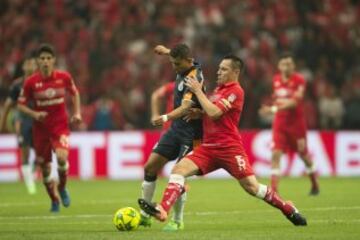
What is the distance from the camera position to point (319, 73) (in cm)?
2347

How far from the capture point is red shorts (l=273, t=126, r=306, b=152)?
656 inches

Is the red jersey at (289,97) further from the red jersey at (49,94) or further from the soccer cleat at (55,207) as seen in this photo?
the soccer cleat at (55,207)

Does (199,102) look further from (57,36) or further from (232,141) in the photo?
(57,36)

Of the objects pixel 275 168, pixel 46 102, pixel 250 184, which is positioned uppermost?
pixel 46 102

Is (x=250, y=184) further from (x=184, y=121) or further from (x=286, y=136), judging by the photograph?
(x=286, y=136)

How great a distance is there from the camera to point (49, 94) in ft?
44.8

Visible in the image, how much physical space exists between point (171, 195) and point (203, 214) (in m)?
2.98

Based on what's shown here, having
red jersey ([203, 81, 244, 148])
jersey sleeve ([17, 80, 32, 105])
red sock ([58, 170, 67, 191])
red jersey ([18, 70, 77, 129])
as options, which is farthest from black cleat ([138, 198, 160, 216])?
jersey sleeve ([17, 80, 32, 105])

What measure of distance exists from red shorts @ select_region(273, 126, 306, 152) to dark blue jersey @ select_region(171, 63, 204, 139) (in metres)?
5.93

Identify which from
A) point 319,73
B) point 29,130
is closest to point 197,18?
point 319,73

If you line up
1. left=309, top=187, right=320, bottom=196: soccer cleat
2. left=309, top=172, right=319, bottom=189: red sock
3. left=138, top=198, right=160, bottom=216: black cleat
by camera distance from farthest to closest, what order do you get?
left=309, top=172, right=319, bottom=189: red sock → left=309, top=187, right=320, bottom=196: soccer cleat → left=138, top=198, right=160, bottom=216: black cleat

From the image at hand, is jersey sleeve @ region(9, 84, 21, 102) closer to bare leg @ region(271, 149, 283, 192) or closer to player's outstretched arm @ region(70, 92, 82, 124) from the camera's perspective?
player's outstretched arm @ region(70, 92, 82, 124)

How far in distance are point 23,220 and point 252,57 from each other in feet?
41.8

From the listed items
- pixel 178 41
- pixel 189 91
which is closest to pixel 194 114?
pixel 189 91
